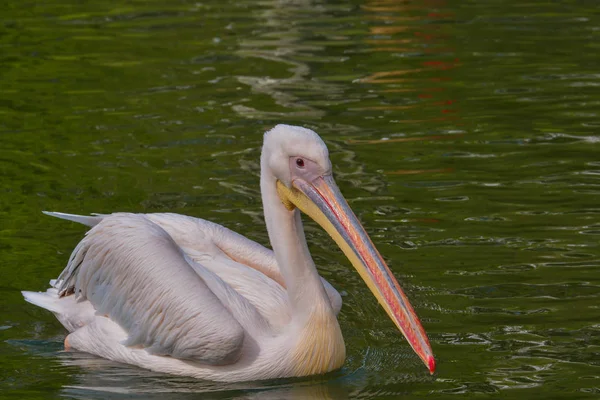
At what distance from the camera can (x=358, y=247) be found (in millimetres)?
4586

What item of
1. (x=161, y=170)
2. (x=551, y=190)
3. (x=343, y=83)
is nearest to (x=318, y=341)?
(x=551, y=190)

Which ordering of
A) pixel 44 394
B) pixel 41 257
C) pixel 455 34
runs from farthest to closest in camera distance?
pixel 455 34 → pixel 41 257 → pixel 44 394

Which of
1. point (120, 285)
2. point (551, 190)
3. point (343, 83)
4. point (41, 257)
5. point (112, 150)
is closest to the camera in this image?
point (120, 285)

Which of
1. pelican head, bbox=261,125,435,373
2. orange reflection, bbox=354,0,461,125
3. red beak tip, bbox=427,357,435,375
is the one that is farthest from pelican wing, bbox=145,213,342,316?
orange reflection, bbox=354,0,461,125

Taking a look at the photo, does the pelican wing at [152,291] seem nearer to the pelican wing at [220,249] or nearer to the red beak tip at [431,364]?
the pelican wing at [220,249]

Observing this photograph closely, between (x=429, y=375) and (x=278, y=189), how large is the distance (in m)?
0.94

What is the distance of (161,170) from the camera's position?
7773 millimetres

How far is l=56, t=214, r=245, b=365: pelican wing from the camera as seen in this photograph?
474 centimetres

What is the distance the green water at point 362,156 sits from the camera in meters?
5.03

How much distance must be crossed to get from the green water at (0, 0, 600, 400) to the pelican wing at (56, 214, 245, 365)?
0.57ft

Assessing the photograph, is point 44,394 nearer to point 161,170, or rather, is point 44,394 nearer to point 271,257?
point 271,257

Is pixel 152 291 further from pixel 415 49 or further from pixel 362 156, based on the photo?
pixel 415 49

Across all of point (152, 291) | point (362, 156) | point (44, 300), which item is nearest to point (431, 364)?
point (152, 291)

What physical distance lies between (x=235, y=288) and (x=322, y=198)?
69 centimetres
